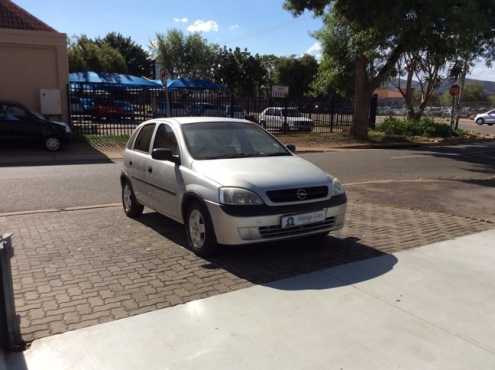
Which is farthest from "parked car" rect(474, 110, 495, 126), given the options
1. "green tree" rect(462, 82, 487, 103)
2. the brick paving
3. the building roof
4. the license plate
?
"green tree" rect(462, 82, 487, 103)

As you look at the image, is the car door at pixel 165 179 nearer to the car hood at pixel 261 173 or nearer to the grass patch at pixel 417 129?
the car hood at pixel 261 173

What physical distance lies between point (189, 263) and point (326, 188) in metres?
1.71

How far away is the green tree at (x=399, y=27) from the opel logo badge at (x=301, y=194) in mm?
14225

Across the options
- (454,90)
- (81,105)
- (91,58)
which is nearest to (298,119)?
(454,90)

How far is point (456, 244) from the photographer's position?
587cm

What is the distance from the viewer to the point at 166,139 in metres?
6.20

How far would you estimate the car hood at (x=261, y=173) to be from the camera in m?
4.98

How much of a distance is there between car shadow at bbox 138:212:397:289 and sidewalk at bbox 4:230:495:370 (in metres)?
0.16

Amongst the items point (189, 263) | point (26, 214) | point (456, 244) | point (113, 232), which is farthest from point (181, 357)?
point (26, 214)

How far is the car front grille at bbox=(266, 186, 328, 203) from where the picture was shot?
16.2ft

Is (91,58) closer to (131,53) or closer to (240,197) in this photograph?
(131,53)

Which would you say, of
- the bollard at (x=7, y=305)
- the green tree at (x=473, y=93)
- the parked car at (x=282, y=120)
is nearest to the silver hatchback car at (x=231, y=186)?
the bollard at (x=7, y=305)

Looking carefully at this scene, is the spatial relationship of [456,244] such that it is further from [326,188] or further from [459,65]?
[459,65]

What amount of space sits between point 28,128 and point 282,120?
1231 centimetres
